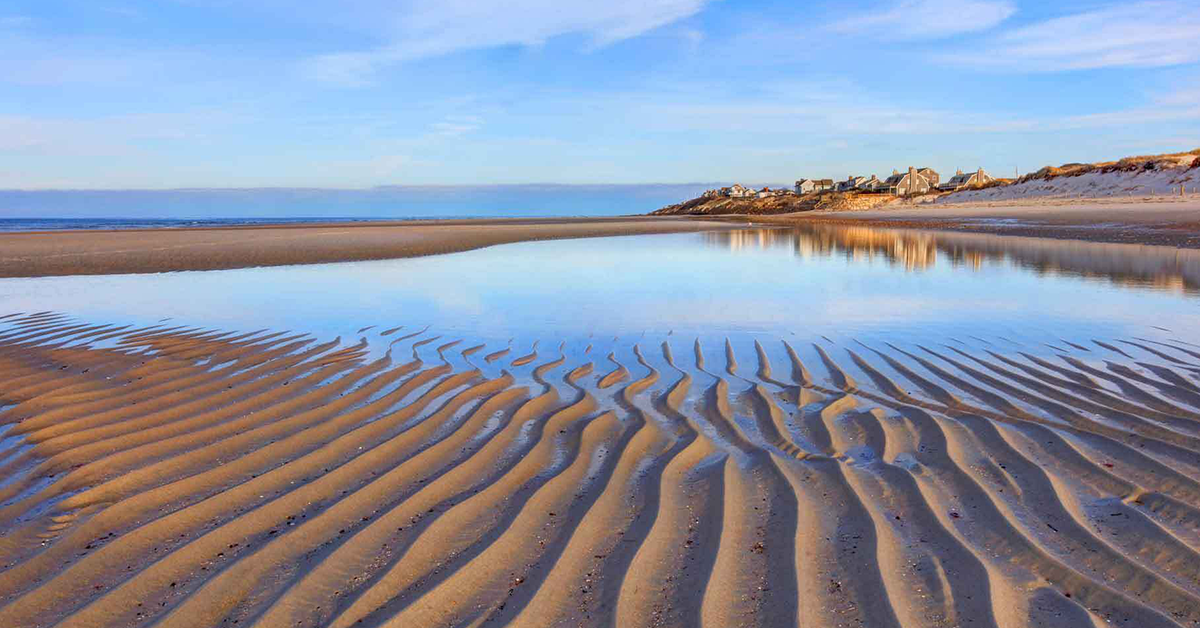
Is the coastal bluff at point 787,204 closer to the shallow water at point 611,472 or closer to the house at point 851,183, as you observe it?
the house at point 851,183

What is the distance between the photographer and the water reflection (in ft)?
44.5

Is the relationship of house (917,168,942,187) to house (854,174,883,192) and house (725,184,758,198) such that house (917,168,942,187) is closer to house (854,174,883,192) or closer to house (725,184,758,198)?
house (854,174,883,192)

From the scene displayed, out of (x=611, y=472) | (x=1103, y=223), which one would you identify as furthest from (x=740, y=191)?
(x=611, y=472)

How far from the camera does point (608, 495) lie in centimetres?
387

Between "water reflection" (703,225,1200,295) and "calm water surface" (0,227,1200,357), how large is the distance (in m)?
0.07

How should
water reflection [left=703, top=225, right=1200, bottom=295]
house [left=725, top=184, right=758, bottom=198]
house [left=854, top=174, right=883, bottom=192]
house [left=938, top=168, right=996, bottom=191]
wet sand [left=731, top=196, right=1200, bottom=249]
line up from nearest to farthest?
water reflection [left=703, top=225, right=1200, bottom=295]
wet sand [left=731, top=196, right=1200, bottom=249]
house [left=938, top=168, right=996, bottom=191]
house [left=854, top=174, right=883, bottom=192]
house [left=725, top=184, right=758, bottom=198]

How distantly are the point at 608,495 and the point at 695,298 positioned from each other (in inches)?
332

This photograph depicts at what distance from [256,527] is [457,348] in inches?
180

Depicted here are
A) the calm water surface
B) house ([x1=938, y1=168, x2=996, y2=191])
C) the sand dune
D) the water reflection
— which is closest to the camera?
the sand dune

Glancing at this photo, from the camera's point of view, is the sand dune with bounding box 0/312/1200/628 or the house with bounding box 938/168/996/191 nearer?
the sand dune with bounding box 0/312/1200/628

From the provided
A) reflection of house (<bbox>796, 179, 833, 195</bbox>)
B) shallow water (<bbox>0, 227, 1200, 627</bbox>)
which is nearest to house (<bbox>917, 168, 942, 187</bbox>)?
reflection of house (<bbox>796, 179, 833, 195</bbox>)

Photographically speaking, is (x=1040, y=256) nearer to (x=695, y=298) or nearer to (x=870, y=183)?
(x=695, y=298)

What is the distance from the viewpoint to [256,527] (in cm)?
351

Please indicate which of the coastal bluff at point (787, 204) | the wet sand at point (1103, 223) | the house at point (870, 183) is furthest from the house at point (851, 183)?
the wet sand at point (1103, 223)
